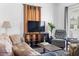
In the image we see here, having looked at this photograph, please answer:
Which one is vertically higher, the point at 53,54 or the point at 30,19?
the point at 30,19

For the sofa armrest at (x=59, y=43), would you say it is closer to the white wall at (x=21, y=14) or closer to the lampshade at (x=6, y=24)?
the white wall at (x=21, y=14)

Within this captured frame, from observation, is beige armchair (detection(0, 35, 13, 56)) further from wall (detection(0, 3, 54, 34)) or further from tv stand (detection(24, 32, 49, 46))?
tv stand (detection(24, 32, 49, 46))

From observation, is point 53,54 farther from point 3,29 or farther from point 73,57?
point 3,29

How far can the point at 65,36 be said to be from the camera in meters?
2.02

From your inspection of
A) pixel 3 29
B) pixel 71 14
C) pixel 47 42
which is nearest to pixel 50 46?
pixel 47 42

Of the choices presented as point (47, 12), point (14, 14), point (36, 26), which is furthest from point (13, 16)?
point (47, 12)

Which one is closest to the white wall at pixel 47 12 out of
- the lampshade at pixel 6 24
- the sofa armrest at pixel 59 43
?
the sofa armrest at pixel 59 43

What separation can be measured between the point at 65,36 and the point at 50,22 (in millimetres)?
279

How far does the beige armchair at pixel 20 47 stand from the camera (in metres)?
1.96

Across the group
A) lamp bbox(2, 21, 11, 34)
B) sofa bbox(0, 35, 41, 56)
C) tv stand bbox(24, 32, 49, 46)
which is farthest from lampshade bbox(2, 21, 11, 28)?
tv stand bbox(24, 32, 49, 46)

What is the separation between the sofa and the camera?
1897 mm

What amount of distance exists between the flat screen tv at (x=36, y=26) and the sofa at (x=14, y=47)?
→ 19 centimetres

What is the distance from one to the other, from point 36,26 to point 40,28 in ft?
0.20

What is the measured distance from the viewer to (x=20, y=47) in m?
2.01
